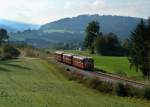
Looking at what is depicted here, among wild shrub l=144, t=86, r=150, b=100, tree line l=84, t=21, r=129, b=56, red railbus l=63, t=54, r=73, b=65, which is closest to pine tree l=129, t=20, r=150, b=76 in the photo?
red railbus l=63, t=54, r=73, b=65

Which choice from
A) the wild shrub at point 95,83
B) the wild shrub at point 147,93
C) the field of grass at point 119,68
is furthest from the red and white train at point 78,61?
the wild shrub at point 147,93

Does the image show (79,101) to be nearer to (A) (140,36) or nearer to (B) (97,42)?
(A) (140,36)

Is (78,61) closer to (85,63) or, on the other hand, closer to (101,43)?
(85,63)

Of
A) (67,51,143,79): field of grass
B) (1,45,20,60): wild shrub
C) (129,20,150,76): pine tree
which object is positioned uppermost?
(129,20,150,76): pine tree

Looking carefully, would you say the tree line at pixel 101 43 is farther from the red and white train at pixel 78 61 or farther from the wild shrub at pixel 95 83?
the wild shrub at pixel 95 83

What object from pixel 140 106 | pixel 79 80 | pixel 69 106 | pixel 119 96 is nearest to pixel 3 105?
pixel 69 106

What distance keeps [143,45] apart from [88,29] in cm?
7856

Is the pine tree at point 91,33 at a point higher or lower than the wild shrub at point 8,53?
higher

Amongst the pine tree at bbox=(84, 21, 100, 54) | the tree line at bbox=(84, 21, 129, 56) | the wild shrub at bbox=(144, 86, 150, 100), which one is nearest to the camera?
the wild shrub at bbox=(144, 86, 150, 100)

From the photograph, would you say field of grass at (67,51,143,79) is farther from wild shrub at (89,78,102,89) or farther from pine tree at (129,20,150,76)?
wild shrub at (89,78,102,89)

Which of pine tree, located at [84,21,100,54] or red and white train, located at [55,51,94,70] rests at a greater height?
pine tree, located at [84,21,100,54]

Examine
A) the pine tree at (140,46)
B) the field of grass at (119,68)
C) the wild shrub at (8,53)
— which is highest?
the pine tree at (140,46)

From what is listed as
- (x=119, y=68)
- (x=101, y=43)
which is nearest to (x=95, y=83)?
(x=119, y=68)

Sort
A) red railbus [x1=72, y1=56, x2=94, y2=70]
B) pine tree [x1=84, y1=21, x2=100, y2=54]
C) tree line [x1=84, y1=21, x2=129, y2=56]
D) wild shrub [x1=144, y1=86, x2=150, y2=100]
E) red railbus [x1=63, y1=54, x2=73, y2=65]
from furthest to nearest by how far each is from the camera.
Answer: pine tree [x1=84, y1=21, x2=100, y2=54] → tree line [x1=84, y1=21, x2=129, y2=56] → red railbus [x1=63, y1=54, x2=73, y2=65] → red railbus [x1=72, y1=56, x2=94, y2=70] → wild shrub [x1=144, y1=86, x2=150, y2=100]
